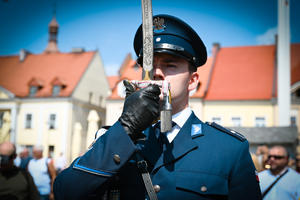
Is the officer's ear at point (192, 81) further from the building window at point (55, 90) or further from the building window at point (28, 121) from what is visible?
the building window at point (28, 121)

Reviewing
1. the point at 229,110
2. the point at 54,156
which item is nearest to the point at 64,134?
the point at 54,156

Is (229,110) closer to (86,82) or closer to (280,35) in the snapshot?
(280,35)

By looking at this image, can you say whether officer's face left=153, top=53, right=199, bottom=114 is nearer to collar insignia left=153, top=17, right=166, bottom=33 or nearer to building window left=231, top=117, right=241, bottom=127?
collar insignia left=153, top=17, right=166, bottom=33

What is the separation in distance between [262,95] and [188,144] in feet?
82.0

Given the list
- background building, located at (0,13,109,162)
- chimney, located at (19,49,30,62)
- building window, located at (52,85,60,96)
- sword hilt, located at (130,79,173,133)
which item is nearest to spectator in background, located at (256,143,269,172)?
sword hilt, located at (130,79,173,133)

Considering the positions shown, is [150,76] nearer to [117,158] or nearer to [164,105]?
[164,105]

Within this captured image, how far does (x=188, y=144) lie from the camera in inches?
73.3

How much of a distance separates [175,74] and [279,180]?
352cm

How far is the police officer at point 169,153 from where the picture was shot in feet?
5.09

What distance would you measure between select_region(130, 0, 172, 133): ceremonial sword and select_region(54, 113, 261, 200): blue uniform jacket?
21 centimetres

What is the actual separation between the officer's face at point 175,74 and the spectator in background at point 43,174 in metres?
5.65

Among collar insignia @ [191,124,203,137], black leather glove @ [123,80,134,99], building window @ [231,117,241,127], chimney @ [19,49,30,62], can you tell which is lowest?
collar insignia @ [191,124,203,137]

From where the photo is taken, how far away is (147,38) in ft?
5.55

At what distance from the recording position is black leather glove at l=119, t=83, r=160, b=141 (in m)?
1.52
